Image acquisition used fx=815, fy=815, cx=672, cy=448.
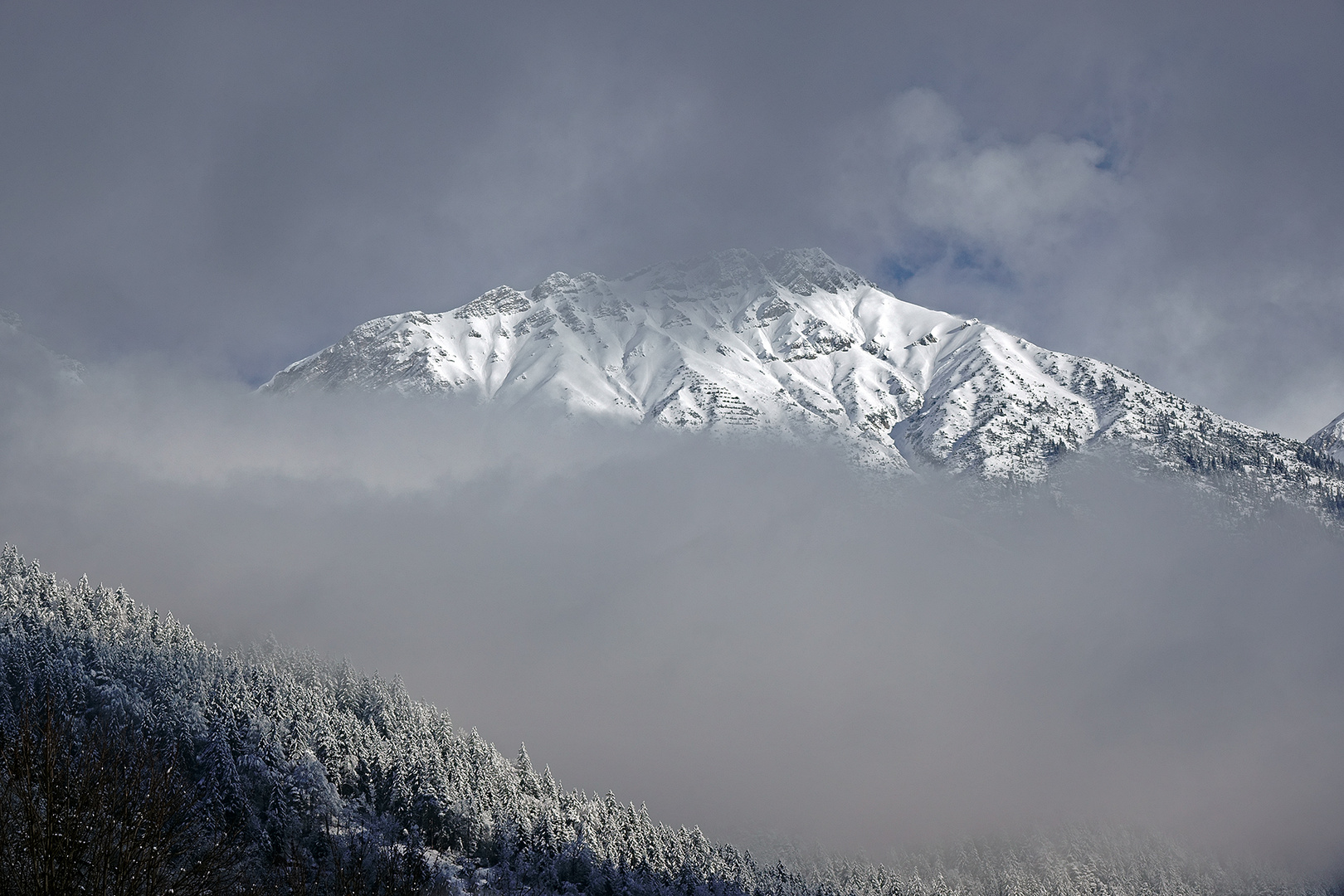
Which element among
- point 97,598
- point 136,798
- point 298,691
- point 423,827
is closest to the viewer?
point 136,798

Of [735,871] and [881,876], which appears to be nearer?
[735,871]

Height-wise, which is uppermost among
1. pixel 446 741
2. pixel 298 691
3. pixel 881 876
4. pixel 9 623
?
pixel 9 623

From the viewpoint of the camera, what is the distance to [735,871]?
122 m

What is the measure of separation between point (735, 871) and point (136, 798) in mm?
107406

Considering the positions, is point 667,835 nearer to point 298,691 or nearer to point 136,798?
point 298,691

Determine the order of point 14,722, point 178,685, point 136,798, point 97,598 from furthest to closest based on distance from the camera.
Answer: point 97,598 < point 178,685 < point 14,722 < point 136,798

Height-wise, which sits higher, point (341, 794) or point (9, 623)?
point (9, 623)

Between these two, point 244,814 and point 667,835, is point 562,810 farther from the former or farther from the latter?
point 244,814

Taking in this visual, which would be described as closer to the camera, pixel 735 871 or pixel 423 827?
pixel 423 827

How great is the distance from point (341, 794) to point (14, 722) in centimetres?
3442

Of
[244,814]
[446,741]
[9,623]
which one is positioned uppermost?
[9,623]

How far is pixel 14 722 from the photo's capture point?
252 ft

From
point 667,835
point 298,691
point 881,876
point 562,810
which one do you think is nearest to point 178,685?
point 298,691

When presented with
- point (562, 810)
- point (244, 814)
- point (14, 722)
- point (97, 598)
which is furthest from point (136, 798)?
point (97, 598)
